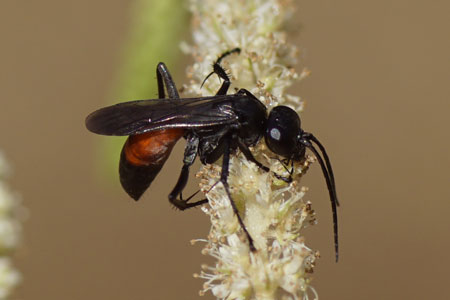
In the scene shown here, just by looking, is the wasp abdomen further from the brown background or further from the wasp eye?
the brown background

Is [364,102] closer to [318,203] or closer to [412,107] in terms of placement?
[412,107]

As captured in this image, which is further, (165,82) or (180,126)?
(165,82)

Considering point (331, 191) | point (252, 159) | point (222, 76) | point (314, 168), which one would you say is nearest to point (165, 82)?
point (222, 76)

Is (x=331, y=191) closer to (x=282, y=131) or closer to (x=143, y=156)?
(x=282, y=131)

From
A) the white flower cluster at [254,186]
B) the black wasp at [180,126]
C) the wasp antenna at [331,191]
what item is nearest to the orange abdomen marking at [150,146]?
the black wasp at [180,126]

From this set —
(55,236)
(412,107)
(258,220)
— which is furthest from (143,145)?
(412,107)

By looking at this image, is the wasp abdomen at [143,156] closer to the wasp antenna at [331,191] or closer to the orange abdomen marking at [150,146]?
the orange abdomen marking at [150,146]
